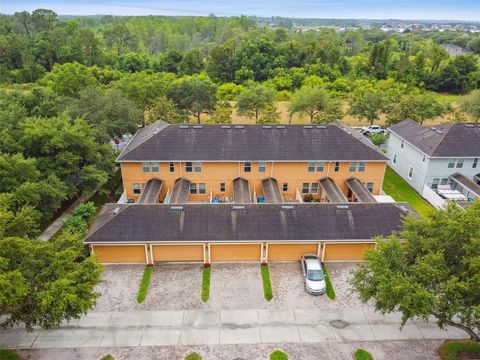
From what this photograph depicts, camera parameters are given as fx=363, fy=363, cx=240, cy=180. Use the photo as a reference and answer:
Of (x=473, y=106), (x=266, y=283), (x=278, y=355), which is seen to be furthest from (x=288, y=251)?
(x=473, y=106)

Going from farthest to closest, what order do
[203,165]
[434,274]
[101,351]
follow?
[203,165] < [101,351] < [434,274]

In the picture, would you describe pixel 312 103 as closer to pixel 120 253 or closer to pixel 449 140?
pixel 449 140

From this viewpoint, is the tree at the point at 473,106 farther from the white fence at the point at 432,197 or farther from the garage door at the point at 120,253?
the garage door at the point at 120,253

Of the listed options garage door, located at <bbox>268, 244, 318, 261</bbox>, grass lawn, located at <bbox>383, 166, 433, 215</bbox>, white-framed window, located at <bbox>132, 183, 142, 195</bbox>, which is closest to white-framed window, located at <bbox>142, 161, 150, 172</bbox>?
white-framed window, located at <bbox>132, 183, 142, 195</bbox>

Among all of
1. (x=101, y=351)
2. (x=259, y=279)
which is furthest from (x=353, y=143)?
(x=101, y=351)

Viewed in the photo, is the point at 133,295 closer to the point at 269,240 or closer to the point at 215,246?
the point at 215,246

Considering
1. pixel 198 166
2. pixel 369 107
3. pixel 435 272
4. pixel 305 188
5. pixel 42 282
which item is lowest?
pixel 305 188
